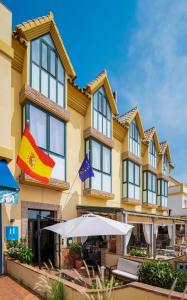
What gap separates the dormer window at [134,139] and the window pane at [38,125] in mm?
10457

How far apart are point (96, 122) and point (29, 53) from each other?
6779 millimetres

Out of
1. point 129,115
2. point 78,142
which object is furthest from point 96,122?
point 129,115

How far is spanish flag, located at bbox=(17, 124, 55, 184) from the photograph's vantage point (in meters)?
11.5

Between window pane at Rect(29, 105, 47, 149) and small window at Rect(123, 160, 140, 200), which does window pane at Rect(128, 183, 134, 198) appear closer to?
small window at Rect(123, 160, 140, 200)

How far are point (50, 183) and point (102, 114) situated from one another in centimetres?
745

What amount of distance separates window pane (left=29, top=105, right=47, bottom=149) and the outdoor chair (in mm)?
6530

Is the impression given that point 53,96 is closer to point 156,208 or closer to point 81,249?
point 81,249

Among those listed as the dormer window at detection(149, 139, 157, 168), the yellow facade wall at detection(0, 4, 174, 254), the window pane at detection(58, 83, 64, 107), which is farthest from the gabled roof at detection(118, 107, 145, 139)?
the window pane at detection(58, 83, 64, 107)

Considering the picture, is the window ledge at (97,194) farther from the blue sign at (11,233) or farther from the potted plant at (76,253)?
the blue sign at (11,233)

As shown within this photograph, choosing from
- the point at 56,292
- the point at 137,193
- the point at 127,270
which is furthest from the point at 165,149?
the point at 56,292

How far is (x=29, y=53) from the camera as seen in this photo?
13422 mm

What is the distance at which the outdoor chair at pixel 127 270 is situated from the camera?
36.9 ft

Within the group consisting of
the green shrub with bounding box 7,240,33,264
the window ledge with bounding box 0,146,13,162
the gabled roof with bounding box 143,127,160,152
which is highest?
the gabled roof with bounding box 143,127,160,152

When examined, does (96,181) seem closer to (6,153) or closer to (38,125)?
(38,125)
